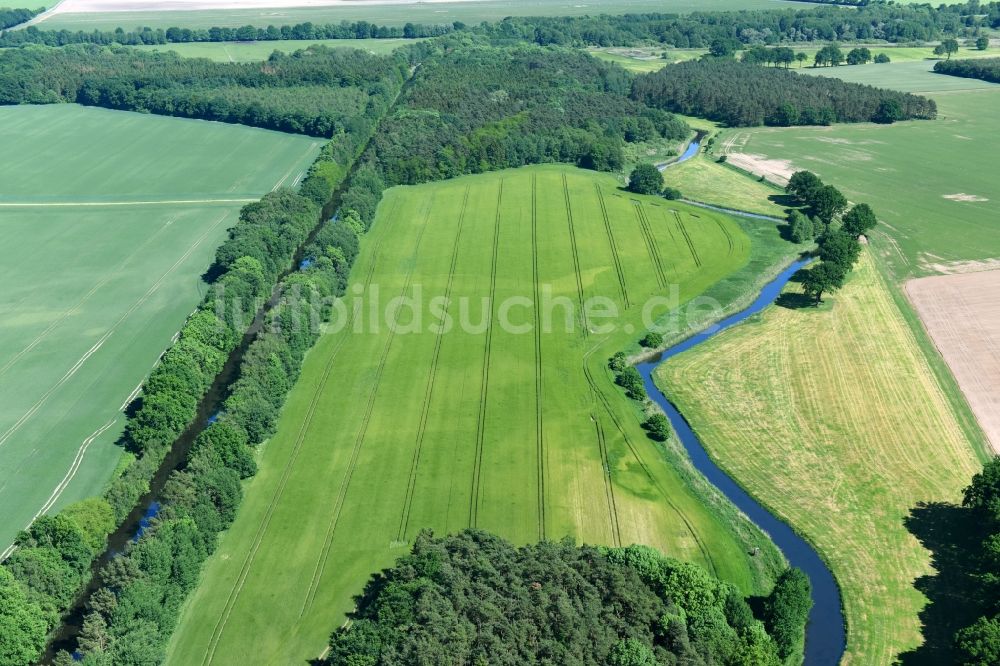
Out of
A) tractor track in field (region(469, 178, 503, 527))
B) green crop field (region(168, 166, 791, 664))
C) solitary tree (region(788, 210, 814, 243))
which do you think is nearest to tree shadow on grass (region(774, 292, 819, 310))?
green crop field (region(168, 166, 791, 664))

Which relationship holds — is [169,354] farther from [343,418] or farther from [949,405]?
[949,405]

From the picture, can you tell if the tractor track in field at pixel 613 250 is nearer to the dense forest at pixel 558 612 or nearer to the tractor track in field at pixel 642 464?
the tractor track in field at pixel 642 464

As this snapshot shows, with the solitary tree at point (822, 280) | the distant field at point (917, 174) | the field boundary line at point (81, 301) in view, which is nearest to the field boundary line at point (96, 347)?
the field boundary line at point (81, 301)

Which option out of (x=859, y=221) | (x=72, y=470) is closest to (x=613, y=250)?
(x=859, y=221)

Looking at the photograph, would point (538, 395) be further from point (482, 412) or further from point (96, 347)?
point (96, 347)

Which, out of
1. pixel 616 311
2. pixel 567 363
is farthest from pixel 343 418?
pixel 616 311

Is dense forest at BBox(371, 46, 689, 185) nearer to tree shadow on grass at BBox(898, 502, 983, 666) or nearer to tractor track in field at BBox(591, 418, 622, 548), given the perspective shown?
tractor track in field at BBox(591, 418, 622, 548)
